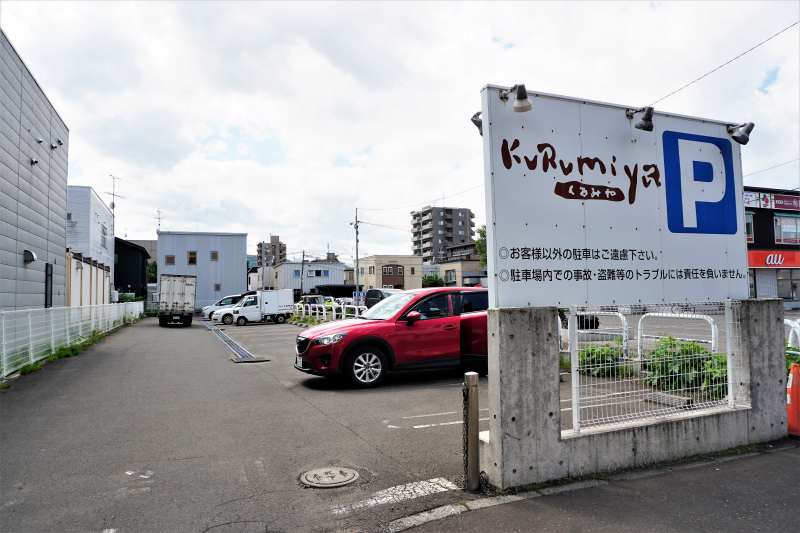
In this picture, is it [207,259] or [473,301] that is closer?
[473,301]

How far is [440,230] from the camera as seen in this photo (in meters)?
113

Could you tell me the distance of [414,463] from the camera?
192 inches

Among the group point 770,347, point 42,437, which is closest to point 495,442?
point 770,347

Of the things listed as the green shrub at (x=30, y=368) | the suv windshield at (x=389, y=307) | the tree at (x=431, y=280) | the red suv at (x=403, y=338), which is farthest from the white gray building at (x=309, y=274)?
the red suv at (x=403, y=338)

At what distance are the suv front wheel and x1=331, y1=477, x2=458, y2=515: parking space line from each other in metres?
4.37

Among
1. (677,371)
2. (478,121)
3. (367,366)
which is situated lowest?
(367,366)

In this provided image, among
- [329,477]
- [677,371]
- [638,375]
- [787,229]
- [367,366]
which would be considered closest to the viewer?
[329,477]

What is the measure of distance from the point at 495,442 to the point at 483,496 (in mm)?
420

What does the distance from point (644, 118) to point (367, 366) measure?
5726mm

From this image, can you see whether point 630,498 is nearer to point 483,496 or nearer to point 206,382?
point 483,496

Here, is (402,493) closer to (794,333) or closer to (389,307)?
(389,307)

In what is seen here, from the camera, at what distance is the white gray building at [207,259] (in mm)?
52469

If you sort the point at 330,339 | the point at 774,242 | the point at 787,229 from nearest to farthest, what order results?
the point at 330,339
the point at 774,242
the point at 787,229

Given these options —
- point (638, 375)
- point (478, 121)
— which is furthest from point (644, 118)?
point (638, 375)
